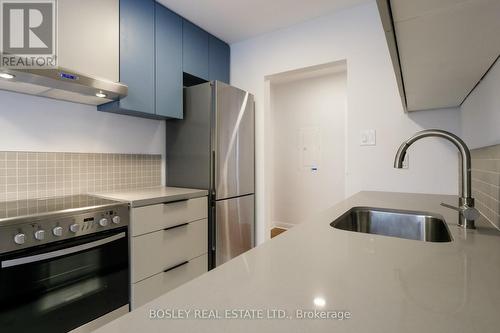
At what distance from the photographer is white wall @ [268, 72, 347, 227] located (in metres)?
3.70

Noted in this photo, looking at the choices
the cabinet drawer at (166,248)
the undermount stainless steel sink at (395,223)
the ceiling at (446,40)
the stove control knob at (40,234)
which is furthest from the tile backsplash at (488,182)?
the stove control knob at (40,234)

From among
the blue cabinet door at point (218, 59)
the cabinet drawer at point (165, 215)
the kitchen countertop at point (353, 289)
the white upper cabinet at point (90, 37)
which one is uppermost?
the blue cabinet door at point (218, 59)

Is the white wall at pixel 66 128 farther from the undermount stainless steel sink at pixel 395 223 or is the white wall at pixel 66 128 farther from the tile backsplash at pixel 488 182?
the tile backsplash at pixel 488 182

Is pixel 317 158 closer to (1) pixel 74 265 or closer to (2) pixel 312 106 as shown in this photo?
(2) pixel 312 106

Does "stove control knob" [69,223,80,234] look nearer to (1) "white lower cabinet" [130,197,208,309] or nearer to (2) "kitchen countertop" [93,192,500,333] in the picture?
(1) "white lower cabinet" [130,197,208,309]

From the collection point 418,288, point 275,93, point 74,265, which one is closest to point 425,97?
point 418,288

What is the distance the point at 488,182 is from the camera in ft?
3.09

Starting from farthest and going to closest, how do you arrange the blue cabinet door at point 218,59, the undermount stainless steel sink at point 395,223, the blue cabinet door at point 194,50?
the blue cabinet door at point 218,59 → the blue cabinet door at point 194,50 → the undermount stainless steel sink at point 395,223

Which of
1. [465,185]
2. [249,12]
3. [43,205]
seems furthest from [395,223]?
[249,12]

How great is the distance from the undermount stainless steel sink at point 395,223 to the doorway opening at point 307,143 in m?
2.37

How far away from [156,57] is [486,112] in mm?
2038

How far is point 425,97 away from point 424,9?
1041 millimetres

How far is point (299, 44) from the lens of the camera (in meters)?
2.32

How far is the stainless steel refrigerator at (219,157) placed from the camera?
2.10 m
